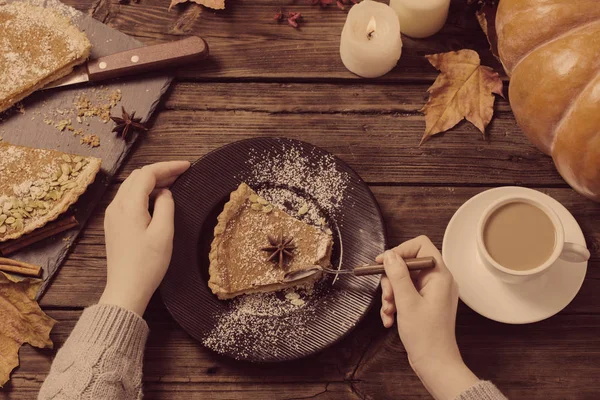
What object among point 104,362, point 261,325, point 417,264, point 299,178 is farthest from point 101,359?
point 417,264

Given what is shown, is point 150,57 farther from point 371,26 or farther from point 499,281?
point 499,281

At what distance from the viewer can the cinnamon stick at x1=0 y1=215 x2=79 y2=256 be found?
1934 mm

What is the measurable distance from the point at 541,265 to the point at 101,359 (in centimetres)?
120

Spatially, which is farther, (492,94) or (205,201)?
(492,94)

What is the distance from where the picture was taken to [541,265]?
167cm

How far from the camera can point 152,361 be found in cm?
190

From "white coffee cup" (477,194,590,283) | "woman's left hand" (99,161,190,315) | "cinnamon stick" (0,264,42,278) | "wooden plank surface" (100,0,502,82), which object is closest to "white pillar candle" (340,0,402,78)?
"wooden plank surface" (100,0,502,82)

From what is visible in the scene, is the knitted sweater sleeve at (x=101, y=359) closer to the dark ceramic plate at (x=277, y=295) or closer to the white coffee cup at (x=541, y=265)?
the dark ceramic plate at (x=277, y=295)

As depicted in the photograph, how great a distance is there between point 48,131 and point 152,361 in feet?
2.68

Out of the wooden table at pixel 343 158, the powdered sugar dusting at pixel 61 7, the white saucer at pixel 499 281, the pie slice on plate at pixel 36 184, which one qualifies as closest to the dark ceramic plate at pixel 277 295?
the wooden table at pixel 343 158

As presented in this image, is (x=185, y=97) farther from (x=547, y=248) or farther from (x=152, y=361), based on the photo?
(x=547, y=248)

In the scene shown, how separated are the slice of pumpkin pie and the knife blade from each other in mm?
486

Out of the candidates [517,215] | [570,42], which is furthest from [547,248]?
[570,42]

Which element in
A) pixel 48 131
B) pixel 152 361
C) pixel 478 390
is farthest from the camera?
pixel 48 131
